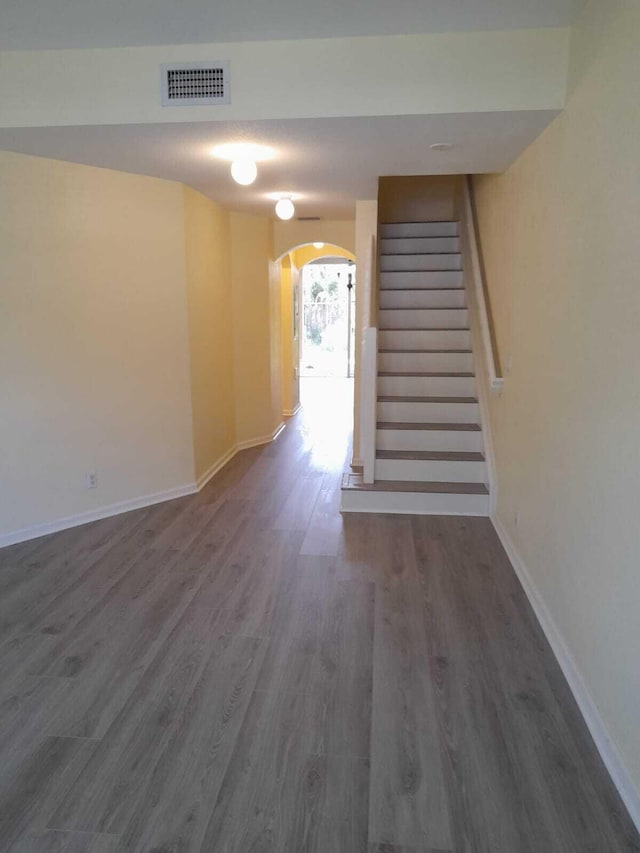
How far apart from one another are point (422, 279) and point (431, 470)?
228cm

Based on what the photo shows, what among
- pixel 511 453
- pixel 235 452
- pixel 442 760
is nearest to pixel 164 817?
pixel 442 760

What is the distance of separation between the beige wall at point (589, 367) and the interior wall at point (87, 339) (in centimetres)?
250

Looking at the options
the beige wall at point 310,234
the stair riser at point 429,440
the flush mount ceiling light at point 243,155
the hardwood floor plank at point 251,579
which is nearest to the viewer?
the hardwood floor plank at point 251,579

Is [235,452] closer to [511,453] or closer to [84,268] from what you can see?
[84,268]

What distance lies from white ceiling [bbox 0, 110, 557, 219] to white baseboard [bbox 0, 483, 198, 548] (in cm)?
228

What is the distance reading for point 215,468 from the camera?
17.0 ft

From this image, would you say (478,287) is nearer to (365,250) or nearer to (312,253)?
(365,250)

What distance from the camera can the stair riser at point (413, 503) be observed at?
4.06 meters

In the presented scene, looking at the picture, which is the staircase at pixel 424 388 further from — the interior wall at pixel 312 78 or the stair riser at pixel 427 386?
the interior wall at pixel 312 78

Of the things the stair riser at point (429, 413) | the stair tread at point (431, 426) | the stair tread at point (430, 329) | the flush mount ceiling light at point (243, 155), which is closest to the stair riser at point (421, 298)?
the stair tread at point (430, 329)

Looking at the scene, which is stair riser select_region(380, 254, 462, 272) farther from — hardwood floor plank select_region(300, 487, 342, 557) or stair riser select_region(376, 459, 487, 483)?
hardwood floor plank select_region(300, 487, 342, 557)

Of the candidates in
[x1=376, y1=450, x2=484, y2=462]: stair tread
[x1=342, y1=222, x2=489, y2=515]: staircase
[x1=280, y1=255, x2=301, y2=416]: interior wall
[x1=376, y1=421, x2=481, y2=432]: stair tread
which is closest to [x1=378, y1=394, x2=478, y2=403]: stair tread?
[x1=342, y1=222, x2=489, y2=515]: staircase

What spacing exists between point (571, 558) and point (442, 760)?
0.94 meters

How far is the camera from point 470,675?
2355 mm
